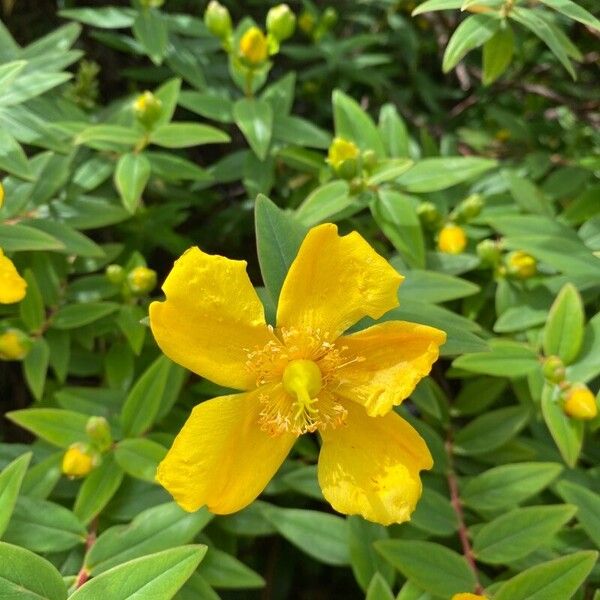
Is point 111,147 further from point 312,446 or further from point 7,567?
point 7,567

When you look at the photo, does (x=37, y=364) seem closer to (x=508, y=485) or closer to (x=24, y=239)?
(x=24, y=239)

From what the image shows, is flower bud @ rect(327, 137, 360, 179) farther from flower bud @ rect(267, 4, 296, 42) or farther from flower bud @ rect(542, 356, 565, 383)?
flower bud @ rect(542, 356, 565, 383)

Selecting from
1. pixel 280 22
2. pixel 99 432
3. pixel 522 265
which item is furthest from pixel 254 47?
pixel 99 432

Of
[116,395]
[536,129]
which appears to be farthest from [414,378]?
[536,129]

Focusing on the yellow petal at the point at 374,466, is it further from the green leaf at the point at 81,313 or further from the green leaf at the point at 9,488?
the green leaf at the point at 81,313

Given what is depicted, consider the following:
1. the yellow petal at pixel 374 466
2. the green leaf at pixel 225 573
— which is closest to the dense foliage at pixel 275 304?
the green leaf at pixel 225 573

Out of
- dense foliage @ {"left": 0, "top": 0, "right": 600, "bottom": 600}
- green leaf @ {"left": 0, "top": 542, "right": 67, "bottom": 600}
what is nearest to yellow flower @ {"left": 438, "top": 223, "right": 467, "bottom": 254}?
dense foliage @ {"left": 0, "top": 0, "right": 600, "bottom": 600}

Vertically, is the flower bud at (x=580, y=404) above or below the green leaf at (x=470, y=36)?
→ below
